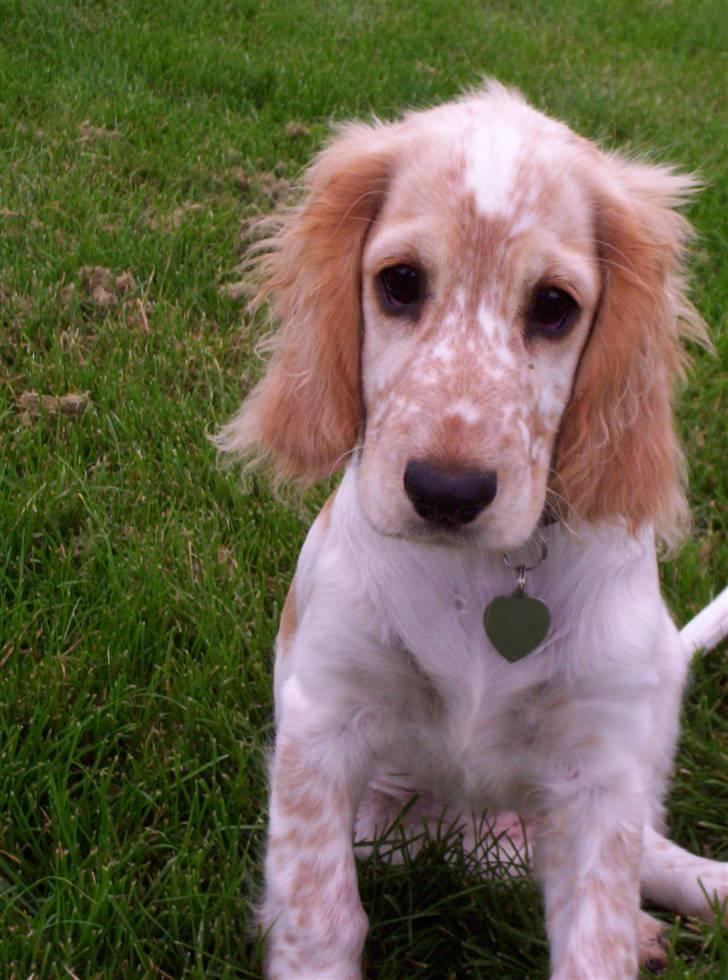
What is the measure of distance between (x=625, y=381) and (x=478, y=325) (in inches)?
14.9

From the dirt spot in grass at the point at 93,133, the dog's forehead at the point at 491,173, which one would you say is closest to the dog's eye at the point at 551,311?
the dog's forehead at the point at 491,173

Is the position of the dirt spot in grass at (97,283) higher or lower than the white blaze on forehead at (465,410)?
lower

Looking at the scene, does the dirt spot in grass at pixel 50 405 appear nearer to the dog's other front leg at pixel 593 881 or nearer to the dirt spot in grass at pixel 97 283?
the dirt spot in grass at pixel 97 283

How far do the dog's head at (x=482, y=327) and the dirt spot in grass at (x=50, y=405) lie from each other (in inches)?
70.3

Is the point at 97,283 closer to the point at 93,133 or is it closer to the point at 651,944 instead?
the point at 93,133

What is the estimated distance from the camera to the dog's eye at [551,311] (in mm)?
2242

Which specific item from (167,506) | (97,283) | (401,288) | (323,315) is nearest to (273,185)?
(97,283)

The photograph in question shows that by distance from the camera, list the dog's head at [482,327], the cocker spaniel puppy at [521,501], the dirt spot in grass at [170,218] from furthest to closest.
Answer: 1. the dirt spot in grass at [170,218]
2. the cocker spaniel puppy at [521,501]
3. the dog's head at [482,327]

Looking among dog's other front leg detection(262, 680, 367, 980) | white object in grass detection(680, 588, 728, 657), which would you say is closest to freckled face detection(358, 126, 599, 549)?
dog's other front leg detection(262, 680, 367, 980)

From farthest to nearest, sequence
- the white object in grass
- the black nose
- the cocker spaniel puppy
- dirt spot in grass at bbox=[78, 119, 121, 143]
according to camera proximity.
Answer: dirt spot in grass at bbox=[78, 119, 121, 143] → the white object in grass → the cocker spaniel puppy → the black nose

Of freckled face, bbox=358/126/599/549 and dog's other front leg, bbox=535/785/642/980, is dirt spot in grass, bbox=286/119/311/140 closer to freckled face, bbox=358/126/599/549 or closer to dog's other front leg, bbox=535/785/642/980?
freckled face, bbox=358/126/599/549

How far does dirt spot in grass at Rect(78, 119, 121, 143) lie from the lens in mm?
6207

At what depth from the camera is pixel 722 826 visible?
3.10 m

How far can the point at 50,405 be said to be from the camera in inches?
169
